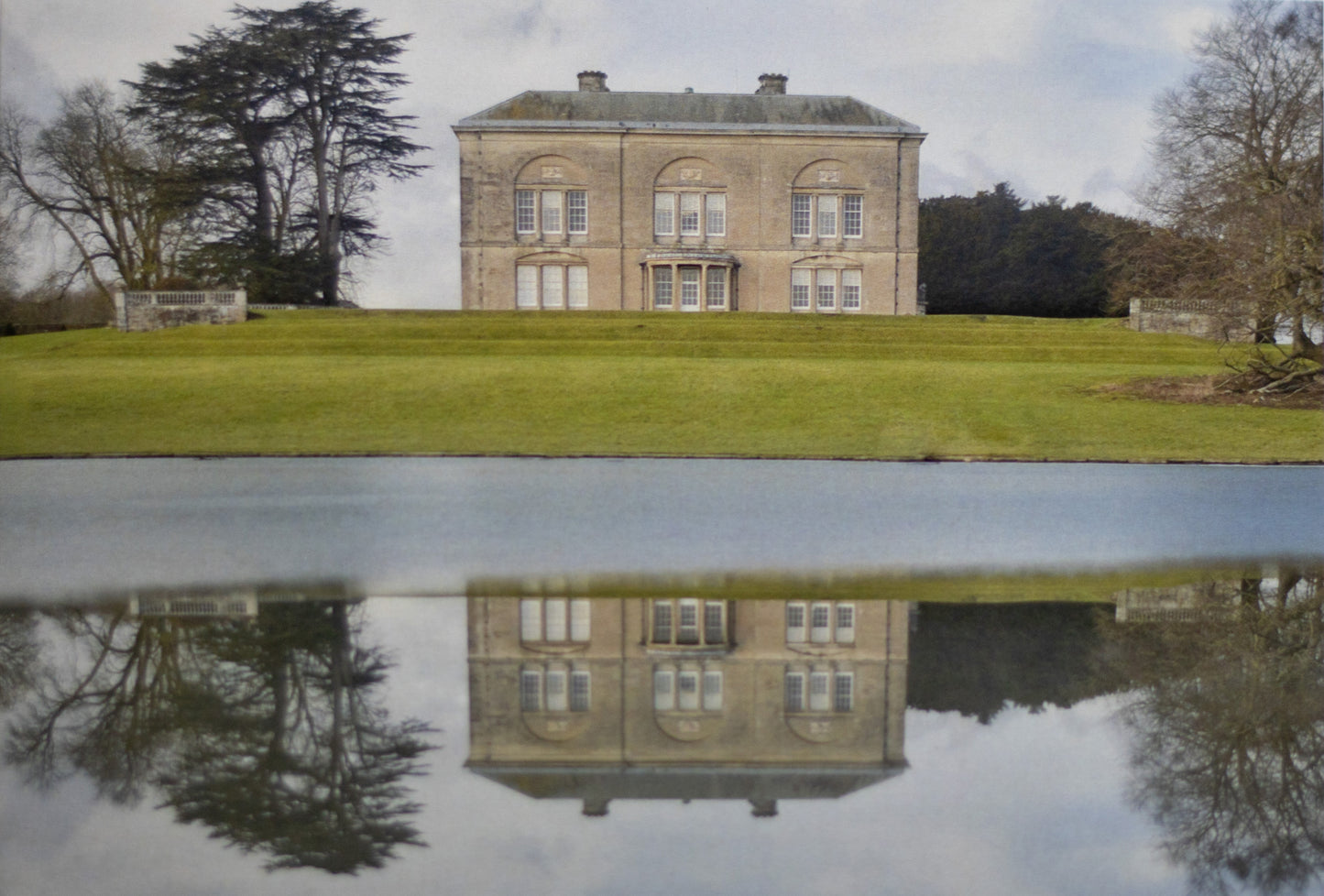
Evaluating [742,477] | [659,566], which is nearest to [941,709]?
[659,566]

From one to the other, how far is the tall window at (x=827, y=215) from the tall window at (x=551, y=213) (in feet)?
28.5

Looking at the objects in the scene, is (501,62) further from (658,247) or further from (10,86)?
(10,86)

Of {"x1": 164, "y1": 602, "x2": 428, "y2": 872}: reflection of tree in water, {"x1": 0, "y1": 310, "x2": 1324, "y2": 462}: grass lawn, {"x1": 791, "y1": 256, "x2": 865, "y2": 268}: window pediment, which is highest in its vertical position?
{"x1": 791, "y1": 256, "x2": 865, "y2": 268}: window pediment

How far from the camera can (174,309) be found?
125ft

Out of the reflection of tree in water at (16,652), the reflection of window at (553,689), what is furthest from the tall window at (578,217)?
the reflection of window at (553,689)

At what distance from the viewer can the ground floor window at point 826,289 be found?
5047cm

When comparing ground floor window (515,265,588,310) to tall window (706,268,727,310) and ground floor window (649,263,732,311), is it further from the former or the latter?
tall window (706,268,727,310)

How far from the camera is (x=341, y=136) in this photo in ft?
160

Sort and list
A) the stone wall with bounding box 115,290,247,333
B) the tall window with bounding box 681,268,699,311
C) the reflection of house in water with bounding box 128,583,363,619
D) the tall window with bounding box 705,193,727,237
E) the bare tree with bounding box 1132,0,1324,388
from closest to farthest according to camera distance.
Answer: the reflection of house in water with bounding box 128,583,363,619 < the bare tree with bounding box 1132,0,1324,388 < the stone wall with bounding box 115,290,247,333 < the tall window with bounding box 681,268,699,311 < the tall window with bounding box 705,193,727,237

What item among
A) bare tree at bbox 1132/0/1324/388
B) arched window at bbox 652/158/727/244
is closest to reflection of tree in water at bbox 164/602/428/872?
bare tree at bbox 1132/0/1324/388

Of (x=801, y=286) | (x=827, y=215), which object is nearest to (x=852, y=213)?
(x=827, y=215)

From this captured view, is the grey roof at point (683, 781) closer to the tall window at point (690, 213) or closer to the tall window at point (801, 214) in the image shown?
the tall window at point (690, 213)

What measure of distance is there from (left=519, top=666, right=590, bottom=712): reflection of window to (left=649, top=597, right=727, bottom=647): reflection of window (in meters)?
0.92

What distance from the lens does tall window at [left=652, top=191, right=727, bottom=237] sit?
164 feet
